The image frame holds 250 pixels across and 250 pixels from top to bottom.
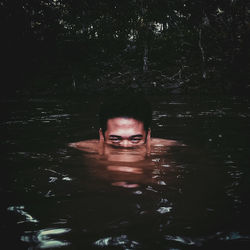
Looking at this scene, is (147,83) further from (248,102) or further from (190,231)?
(190,231)

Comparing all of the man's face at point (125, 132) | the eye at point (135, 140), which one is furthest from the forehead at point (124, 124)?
the eye at point (135, 140)

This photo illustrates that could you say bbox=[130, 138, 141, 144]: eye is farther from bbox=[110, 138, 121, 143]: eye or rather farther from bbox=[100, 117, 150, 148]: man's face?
bbox=[110, 138, 121, 143]: eye

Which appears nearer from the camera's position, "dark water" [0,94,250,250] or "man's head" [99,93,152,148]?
"dark water" [0,94,250,250]

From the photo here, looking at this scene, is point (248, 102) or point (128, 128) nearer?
point (128, 128)

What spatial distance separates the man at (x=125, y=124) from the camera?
4.08 metres

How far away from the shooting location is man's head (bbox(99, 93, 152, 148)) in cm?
407

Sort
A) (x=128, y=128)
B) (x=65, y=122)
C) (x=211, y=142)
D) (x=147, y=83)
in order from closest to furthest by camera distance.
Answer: (x=128, y=128), (x=211, y=142), (x=65, y=122), (x=147, y=83)

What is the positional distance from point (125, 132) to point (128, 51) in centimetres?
1708

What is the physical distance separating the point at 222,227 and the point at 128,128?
2.00 meters

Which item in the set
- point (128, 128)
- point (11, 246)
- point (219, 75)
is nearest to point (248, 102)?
point (219, 75)

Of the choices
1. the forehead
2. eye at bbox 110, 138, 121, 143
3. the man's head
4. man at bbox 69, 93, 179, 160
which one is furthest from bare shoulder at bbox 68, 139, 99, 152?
the forehead

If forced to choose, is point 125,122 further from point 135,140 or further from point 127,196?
point 127,196

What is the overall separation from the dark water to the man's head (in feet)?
1.11

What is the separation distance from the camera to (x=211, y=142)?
226 inches
